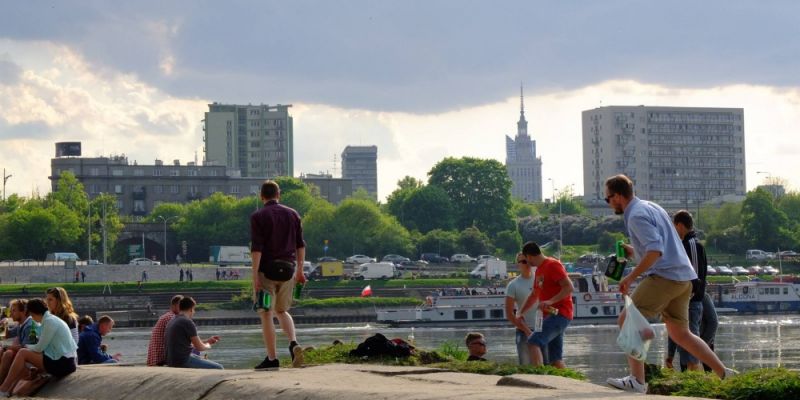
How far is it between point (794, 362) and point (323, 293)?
61.4 metres

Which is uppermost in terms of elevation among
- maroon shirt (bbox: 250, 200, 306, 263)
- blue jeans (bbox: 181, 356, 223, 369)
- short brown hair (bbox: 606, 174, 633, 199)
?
short brown hair (bbox: 606, 174, 633, 199)

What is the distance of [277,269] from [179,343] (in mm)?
1990

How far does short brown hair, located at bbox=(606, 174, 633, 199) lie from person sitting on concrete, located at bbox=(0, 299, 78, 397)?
6.06 meters

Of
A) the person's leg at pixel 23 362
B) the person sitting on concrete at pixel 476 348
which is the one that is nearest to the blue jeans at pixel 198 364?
the person's leg at pixel 23 362

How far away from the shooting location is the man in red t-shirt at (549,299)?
1478cm

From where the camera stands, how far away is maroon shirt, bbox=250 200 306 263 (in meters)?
→ 14.1

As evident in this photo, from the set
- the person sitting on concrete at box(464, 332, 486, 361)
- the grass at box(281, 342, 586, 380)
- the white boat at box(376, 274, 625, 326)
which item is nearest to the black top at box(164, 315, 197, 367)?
the grass at box(281, 342, 586, 380)

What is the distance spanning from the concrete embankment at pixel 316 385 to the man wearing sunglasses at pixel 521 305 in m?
2.26

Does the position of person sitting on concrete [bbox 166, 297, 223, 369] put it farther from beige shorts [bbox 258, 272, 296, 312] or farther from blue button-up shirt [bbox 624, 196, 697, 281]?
blue button-up shirt [bbox 624, 196, 697, 281]

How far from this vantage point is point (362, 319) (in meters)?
84.2

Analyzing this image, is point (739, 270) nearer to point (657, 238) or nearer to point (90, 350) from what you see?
point (90, 350)

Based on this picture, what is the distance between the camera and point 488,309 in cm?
7256

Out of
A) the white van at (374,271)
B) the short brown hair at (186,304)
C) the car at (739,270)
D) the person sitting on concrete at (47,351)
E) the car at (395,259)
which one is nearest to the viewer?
the person sitting on concrete at (47,351)

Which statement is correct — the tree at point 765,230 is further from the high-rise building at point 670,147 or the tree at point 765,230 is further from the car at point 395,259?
the high-rise building at point 670,147
